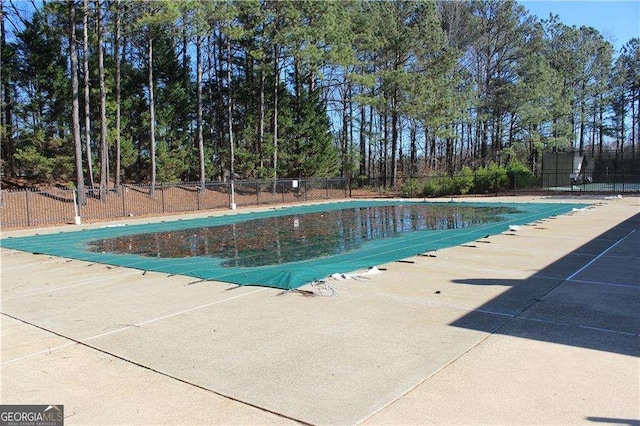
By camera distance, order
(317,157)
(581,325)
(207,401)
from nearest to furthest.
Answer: (207,401) → (581,325) → (317,157)

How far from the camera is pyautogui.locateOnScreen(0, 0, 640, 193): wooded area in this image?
24.1m

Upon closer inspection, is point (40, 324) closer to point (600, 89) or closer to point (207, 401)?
point (207, 401)

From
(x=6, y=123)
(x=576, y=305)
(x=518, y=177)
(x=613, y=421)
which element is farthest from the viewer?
(x=518, y=177)

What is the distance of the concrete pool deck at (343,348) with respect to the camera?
325 centimetres

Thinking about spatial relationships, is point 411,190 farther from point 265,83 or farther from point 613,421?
point 613,421

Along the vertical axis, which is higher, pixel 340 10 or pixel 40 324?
pixel 340 10

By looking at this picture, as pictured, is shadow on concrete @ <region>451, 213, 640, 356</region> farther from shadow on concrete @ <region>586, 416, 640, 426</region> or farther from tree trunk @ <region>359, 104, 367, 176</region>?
tree trunk @ <region>359, 104, 367, 176</region>

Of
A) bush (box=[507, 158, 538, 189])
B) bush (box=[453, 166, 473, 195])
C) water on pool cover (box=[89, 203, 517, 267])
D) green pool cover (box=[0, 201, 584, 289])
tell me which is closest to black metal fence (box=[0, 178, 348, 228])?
green pool cover (box=[0, 201, 584, 289])

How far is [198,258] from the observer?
395 inches

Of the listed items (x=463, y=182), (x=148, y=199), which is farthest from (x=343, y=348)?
(x=463, y=182)

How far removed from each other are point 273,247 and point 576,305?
23.6 ft

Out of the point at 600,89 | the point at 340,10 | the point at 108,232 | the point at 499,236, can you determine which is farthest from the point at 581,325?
the point at 600,89

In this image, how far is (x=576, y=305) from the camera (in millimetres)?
5516

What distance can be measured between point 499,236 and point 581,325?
6.91 metres
